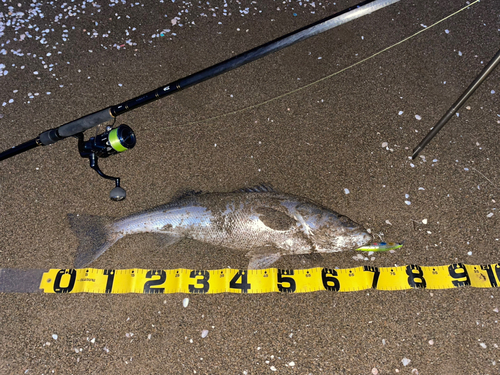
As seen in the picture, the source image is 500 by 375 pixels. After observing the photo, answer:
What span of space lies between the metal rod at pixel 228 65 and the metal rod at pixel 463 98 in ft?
3.24

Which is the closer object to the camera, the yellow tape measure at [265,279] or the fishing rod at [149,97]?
the fishing rod at [149,97]

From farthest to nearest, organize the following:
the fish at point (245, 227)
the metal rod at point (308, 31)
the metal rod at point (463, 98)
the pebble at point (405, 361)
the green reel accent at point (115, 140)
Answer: the fish at point (245, 227)
the pebble at point (405, 361)
the green reel accent at point (115, 140)
the metal rod at point (463, 98)
the metal rod at point (308, 31)

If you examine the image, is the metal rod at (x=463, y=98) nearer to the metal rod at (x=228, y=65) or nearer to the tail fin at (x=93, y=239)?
the metal rod at (x=228, y=65)

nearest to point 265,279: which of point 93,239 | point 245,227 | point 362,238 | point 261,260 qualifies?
point 261,260

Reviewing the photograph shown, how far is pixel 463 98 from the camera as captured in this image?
111 inches

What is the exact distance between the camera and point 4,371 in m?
2.85

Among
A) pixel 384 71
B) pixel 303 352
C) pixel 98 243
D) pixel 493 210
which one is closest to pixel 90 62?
pixel 98 243

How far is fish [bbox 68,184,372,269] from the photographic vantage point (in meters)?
3.02

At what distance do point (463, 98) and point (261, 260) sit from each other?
99.6 inches

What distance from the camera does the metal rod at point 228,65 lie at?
2.33 meters

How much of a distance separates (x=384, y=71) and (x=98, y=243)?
13.8 feet

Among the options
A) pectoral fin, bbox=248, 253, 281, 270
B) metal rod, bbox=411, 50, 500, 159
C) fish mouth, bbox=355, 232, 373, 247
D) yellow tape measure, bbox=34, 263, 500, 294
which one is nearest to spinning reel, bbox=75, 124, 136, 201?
yellow tape measure, bbox=34, 263, 500, 294

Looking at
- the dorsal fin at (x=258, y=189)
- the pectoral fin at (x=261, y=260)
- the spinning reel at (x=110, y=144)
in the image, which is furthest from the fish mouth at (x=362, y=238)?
the spinning reel at (x=110, y=144)

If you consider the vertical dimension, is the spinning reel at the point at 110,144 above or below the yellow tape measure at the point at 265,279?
above
